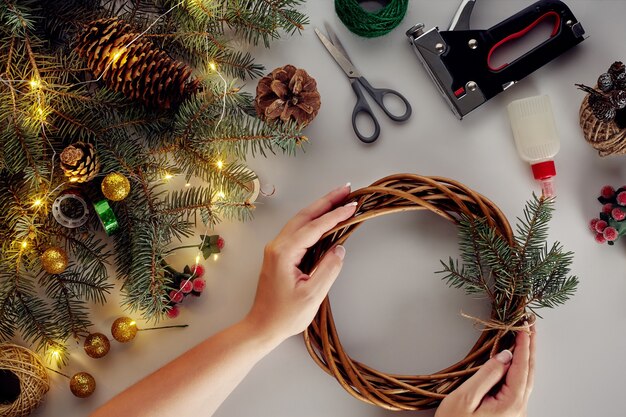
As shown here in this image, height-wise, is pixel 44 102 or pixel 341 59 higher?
pixel 44 102

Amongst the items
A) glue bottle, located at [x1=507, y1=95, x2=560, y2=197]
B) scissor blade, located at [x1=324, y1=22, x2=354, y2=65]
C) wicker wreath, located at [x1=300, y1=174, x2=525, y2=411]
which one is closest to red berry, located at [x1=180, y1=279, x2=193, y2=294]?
wicker wreath, located at [x1=300, y1=174, x2=525, y2=411]

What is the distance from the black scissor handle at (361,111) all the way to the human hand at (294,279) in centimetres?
20

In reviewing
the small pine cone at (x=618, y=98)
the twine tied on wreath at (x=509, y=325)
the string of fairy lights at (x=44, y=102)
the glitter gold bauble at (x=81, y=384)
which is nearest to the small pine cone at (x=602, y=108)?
the small pine cone at (x=618, y=98)

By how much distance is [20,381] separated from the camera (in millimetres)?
1068

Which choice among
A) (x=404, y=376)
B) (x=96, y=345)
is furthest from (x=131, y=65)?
(x=404, y=376)

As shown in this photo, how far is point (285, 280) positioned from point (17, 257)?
1.53 feet

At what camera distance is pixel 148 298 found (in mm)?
1031

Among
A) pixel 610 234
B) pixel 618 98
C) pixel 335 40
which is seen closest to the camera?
pixel 618 98

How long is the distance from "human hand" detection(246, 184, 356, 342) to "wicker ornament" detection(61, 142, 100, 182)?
0.32 m

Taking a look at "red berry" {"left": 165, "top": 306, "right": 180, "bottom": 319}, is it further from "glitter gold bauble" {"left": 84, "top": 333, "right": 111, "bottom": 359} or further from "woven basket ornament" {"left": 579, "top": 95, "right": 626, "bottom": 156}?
"woven basket ornament" {"left": 579, "top": 95, "right": 626, "bottom": 156}

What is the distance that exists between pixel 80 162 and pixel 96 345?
14.5 inches

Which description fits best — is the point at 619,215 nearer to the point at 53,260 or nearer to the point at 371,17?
the point at 371,17

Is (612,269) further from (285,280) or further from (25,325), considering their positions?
(25,325)

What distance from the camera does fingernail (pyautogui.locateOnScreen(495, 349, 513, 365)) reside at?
3.22 feet
